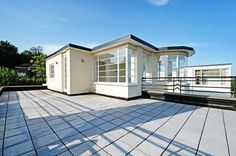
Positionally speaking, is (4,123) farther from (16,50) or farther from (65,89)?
(16,50)

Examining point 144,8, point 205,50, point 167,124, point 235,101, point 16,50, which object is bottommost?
point 167,124

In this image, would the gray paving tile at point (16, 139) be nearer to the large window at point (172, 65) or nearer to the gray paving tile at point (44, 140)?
the gray paving tile at point (44, 140)

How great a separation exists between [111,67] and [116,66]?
1.56 feet

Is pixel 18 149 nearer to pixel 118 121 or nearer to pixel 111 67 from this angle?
pixel 118 121

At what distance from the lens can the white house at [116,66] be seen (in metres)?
6.17

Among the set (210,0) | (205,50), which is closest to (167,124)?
(210,0)

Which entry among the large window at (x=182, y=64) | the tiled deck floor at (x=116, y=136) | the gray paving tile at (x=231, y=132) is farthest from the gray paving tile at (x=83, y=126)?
the large window at (x=182, y=64)

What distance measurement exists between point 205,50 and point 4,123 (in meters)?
17.0

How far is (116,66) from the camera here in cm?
661

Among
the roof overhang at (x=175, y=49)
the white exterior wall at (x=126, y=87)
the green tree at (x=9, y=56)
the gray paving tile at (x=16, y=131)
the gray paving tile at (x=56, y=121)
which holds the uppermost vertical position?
the green tree at (x=9, y=56)

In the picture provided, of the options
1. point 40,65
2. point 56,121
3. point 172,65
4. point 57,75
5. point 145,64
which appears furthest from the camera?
point 40,65

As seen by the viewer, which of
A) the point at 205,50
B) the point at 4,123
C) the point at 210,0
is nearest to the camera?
the point at 4,123

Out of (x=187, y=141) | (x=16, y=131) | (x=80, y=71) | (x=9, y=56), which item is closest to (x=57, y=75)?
(x=80, y=71)

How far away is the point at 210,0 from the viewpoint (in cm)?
565
